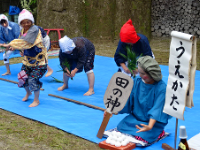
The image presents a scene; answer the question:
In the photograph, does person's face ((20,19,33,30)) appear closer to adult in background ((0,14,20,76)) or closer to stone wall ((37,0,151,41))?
adult in background ((0,14,20,76))

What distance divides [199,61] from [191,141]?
4.92 metres

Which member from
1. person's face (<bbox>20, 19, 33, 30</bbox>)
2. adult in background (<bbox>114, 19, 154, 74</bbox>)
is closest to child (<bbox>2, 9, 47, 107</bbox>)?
person's face (<bbox>20, 19, 33, 30</bbox>)

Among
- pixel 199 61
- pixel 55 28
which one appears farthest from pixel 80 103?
pixel 55 28

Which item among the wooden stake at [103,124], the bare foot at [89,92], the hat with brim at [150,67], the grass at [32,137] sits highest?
the hat with brim at [150,67]

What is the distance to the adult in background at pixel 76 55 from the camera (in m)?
4.41

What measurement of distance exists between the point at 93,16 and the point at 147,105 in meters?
8.10

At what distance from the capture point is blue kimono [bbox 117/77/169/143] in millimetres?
2791

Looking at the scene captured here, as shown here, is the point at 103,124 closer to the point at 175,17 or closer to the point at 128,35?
the point at 128,35

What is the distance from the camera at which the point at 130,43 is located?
4.15 meters

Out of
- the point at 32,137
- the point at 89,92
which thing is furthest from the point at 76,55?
the point at 32,137

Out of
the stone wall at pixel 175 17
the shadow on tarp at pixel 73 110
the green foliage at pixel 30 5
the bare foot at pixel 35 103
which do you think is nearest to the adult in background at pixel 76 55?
the shadow on tarp at pixel 73 110

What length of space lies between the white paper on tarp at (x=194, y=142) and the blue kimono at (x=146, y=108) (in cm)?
29

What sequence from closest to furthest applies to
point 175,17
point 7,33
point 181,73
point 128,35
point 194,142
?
point 181,73 < point 194,142 < point 128,35 < point 7,33 < point 175,17

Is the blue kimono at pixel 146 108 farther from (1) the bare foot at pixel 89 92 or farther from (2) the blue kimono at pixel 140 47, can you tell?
(1) the bare foot at pixel 89 92
